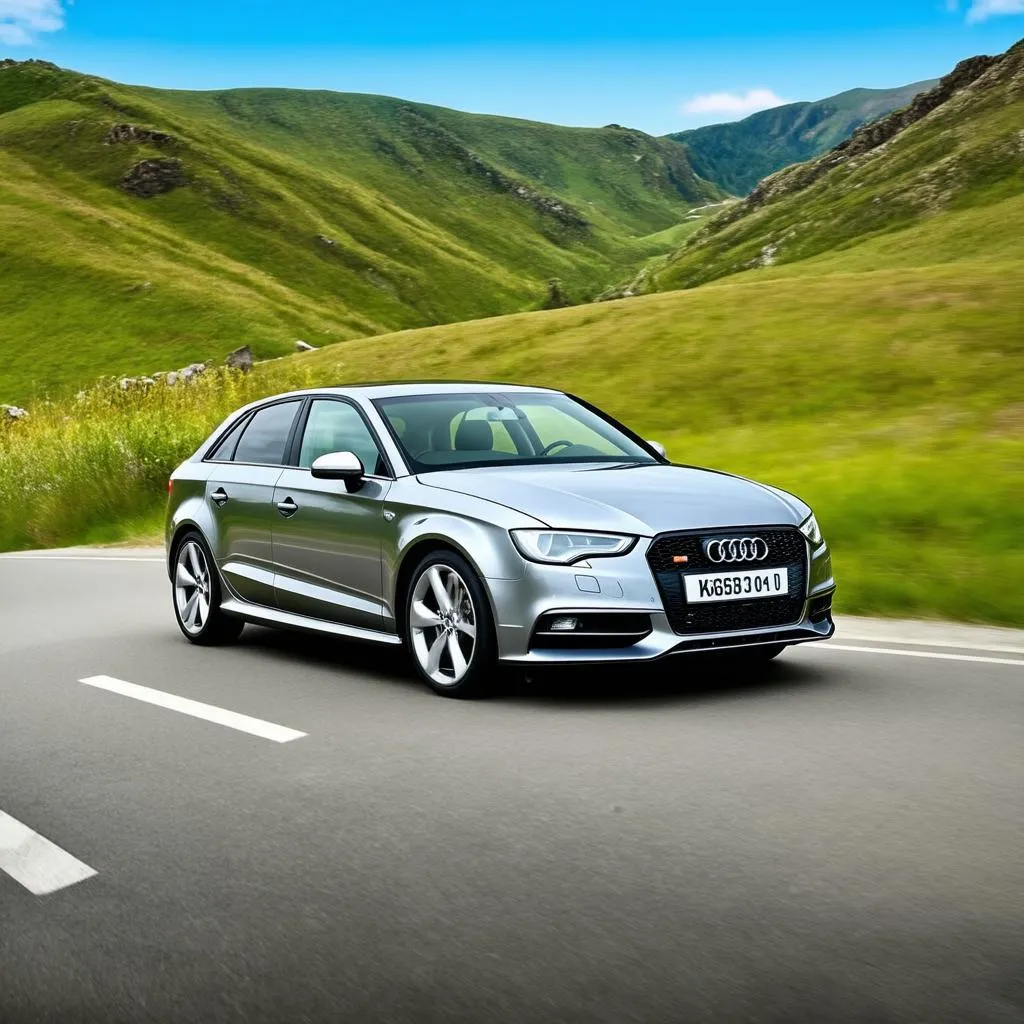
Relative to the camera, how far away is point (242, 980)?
3777 mm

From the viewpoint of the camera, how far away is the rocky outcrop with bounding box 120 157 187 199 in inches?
6905

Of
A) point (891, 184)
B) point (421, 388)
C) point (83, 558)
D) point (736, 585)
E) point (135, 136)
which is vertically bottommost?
point (83, 558)

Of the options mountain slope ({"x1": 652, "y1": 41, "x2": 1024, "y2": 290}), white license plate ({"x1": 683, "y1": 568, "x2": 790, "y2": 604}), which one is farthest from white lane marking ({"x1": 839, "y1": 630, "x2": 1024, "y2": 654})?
mountain slope ({"x1": 652, "y1": 41, "x2": 1024, "y2": 290})

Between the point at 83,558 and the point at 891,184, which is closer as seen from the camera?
the point at 83,558

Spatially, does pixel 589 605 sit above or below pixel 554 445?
below

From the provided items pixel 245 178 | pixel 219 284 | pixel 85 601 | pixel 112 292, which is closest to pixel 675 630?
pixel 85 601

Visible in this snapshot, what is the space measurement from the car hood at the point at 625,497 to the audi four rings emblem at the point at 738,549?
83 millimetres

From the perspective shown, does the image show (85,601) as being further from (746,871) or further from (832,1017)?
(832,1017)

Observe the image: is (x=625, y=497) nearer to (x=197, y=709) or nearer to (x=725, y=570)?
(x=725, y=570)

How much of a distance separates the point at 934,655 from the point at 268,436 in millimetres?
4119

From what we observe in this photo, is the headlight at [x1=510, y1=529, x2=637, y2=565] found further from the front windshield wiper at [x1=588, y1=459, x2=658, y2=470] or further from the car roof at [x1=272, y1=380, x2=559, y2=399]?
the car roof at [x1=272, y1=380, x2=559, y2=399]

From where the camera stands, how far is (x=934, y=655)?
841cm

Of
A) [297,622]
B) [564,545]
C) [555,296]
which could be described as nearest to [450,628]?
[564,545]

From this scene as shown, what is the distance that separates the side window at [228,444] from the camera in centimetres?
990
